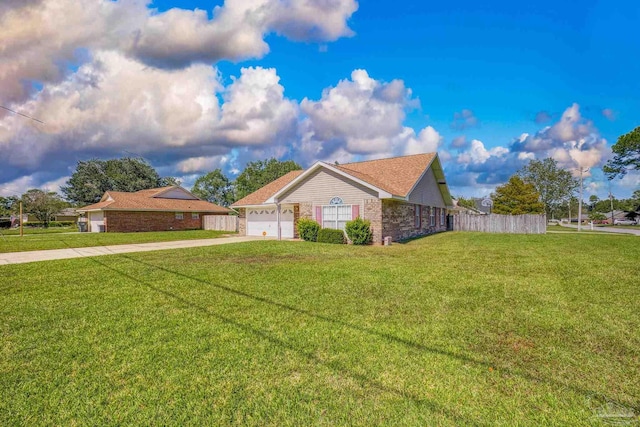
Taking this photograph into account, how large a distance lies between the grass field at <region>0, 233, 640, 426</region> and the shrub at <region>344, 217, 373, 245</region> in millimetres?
7905

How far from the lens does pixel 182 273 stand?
7.97 meters

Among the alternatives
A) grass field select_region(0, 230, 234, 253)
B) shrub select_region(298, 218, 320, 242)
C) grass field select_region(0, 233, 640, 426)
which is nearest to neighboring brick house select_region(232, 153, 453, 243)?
shrub select_region(298, 218, 320, 242)

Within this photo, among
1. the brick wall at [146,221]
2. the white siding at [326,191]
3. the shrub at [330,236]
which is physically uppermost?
the white siding at [326,191]

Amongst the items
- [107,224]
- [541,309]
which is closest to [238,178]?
[107,224]

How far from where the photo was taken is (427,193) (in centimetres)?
2158

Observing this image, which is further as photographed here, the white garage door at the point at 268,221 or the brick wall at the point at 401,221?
the white garage door at the point at 268,221

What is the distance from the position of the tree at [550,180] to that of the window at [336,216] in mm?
45025

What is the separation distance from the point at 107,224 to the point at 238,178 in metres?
29.1

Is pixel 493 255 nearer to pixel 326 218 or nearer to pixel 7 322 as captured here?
pixel 326 218

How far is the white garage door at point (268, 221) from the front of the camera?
1941cm

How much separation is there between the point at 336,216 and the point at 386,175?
485cm

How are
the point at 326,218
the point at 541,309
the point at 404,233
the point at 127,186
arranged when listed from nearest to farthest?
the point at 541,309, the point at 326,218, the point at 404,233, the point at 127,186

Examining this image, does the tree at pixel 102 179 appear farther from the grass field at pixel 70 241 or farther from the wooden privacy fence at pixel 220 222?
the grass field at pixel 70 241

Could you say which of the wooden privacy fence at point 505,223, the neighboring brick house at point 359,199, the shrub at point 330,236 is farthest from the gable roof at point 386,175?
the wooden privacy fence at point 505,223
